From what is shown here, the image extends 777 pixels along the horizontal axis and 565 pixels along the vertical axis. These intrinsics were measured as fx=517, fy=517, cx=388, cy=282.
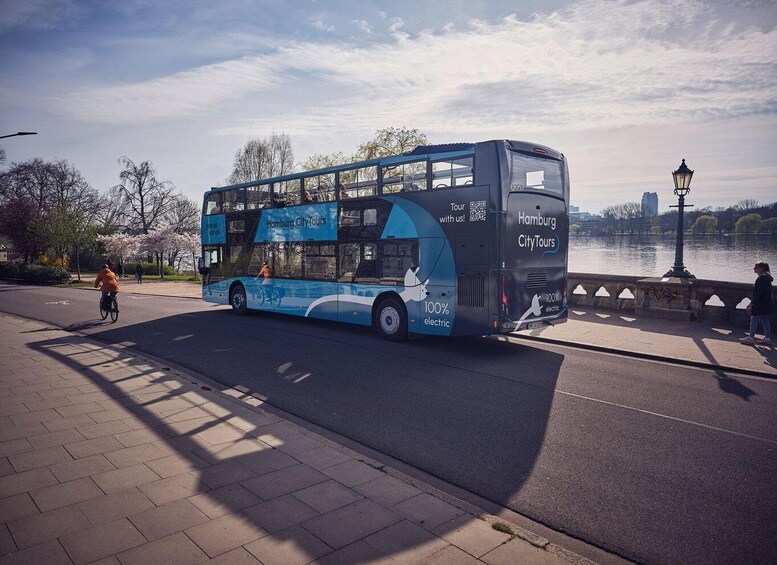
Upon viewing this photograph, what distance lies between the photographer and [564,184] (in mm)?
11633

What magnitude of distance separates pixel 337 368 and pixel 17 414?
196 inches

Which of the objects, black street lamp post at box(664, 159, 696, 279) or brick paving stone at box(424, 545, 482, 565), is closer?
brick paving stone at box(424, 545, 482, 565)

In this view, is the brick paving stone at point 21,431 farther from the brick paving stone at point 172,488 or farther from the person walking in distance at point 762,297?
the person walking in distance at point 762,297

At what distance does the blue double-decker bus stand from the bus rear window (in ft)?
0.07

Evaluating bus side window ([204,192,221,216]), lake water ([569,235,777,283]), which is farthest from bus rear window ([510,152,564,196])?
bus side window ([204,192,221,216])

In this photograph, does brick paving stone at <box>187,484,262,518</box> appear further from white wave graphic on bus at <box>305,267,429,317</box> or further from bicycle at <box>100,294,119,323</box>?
bicycle at <box>100,294,119,323</box>

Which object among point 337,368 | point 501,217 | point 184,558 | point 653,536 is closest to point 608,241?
point 501,217

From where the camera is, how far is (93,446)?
5719 millimetres

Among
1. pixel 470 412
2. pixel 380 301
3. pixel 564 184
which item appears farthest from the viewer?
pixel 380 301

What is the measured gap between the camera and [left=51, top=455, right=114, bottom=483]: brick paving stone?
4977 mm

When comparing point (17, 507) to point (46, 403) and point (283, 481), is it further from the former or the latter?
point (46, 403)

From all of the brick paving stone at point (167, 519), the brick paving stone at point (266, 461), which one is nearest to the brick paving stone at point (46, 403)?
the brick paving stone at point (266, 461)

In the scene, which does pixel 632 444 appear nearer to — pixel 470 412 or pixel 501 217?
pixel 470 412

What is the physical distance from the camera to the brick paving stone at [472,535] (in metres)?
3.90
